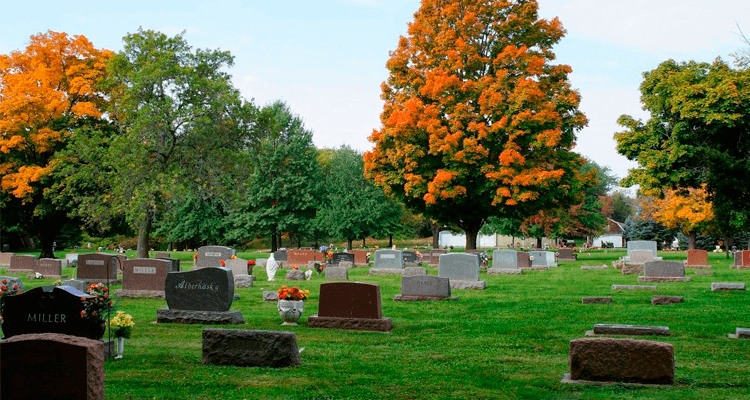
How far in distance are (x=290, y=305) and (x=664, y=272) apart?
16825 millimetres

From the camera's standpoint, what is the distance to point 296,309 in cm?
1447

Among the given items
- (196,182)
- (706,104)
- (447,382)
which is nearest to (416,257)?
(196,182)

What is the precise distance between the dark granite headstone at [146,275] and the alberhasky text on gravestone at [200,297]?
5740 mm

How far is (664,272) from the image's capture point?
85.1 ft

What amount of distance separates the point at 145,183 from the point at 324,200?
90.3 ft

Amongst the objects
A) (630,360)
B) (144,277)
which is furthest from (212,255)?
(630,360)

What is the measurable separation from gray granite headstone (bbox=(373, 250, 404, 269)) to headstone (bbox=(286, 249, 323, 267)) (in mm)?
4903

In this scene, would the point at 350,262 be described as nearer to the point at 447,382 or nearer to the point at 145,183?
the point at 145,183

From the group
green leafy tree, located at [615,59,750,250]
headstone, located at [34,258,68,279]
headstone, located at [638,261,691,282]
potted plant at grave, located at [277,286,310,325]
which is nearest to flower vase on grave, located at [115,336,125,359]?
potted plant at grave, located at [277,286,310,325]

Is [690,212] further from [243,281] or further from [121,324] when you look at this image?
[121,324]

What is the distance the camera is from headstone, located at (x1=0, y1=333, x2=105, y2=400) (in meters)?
7.01

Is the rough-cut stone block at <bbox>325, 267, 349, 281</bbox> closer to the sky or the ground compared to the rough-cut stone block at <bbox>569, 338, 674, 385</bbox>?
closer to the sky

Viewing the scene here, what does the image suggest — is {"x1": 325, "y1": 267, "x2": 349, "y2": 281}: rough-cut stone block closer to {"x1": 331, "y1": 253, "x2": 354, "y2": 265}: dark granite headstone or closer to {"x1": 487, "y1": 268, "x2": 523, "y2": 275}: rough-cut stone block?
{"x1": 487, "y1": 268, "x2": 523, "y2": 275}: rough-cut stone block

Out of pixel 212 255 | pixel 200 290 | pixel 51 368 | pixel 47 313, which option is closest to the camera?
pixel 51 368
